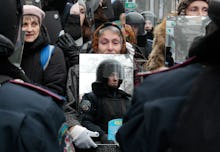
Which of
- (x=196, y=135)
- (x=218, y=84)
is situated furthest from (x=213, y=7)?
(x=196, y=135)

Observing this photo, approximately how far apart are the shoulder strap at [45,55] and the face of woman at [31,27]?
0.12 metres

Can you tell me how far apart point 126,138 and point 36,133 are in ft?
1.06

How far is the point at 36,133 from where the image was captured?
1865 millimetres

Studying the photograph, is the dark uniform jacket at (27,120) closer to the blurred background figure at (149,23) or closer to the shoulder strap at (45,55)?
the shoulder strap at (45,55)

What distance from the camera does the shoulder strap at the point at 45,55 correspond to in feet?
14.0

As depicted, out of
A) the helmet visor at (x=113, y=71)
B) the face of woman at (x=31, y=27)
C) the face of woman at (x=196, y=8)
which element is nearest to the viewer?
the helmet visor at (x=113, y=71)

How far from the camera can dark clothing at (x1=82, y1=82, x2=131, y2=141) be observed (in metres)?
3.87

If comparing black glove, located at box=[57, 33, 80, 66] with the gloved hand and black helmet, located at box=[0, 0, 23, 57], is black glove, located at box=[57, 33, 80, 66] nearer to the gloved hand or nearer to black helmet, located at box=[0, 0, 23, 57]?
the gloved hand

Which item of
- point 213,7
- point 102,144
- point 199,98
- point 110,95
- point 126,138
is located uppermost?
point 213,7

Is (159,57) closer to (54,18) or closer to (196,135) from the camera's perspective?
(54,18)

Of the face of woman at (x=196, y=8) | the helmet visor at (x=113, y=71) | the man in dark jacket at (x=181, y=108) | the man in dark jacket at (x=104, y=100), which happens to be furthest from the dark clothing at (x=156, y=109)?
the face of woman at (x=196, y=8)

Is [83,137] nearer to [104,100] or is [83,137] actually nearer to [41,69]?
[104,100]

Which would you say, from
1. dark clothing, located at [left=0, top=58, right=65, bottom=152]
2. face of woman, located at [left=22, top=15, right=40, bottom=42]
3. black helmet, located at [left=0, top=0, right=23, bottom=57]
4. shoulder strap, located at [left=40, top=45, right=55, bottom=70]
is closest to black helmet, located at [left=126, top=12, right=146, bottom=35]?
face of woman, located at [left=22, top=15, right=40, bottom=42]

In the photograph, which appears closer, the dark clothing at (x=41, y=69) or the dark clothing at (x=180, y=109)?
the dark clothing at (x=180, y=109)
